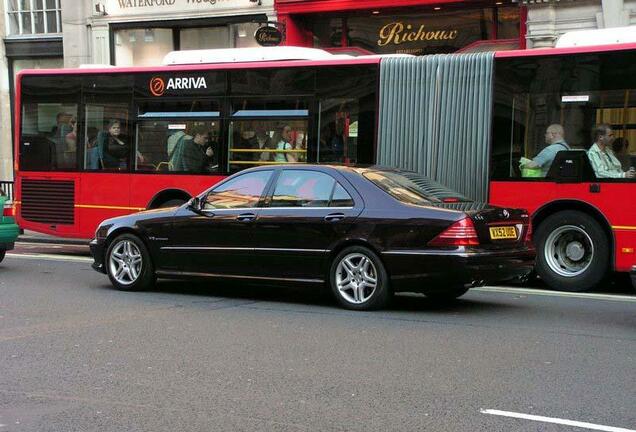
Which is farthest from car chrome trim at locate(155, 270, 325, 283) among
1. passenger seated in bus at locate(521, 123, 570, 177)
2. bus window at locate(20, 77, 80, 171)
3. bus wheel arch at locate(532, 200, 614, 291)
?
bus window at locate(20, 77, 80, 171)

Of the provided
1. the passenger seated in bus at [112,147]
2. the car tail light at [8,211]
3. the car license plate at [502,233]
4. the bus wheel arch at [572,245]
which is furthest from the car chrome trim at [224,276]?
the passenger seated in bus at [112,147]

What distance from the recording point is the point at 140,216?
9547mm

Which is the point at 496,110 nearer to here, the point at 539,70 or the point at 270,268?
the point at 539,70

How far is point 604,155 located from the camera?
969cm

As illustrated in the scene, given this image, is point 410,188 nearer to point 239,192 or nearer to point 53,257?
point 239,192

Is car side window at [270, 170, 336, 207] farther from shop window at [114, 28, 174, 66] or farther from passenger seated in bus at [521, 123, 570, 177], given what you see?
shop window at [114, 28, 174, 66]

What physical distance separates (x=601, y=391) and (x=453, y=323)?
8.03 ft

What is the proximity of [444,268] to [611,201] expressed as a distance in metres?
3.10

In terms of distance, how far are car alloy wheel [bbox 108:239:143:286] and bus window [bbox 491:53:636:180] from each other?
4813 mm

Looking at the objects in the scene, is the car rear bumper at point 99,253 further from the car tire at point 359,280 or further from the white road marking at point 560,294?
the white road marking at point 560,294

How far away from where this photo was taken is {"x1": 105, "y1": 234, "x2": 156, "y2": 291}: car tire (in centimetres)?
947

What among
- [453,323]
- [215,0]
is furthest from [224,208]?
[215,0]

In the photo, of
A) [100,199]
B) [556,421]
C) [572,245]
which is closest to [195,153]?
[100,199]

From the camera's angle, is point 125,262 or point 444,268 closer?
point 444,268
